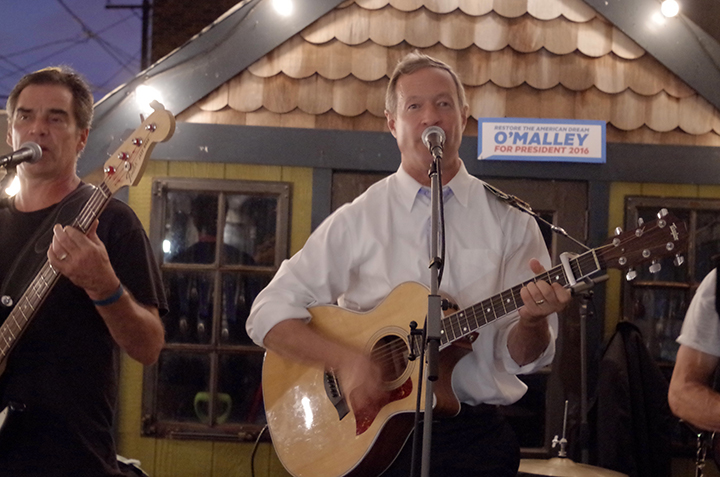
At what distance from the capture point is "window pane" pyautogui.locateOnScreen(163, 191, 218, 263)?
158 inches

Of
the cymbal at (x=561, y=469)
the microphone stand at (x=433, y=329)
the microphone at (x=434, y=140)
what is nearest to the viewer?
the microphone stand at (x=433, y=329)

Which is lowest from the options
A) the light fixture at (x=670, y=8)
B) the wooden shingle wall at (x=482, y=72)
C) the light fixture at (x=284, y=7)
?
the wooden shingle wall at (x=482, y=72)

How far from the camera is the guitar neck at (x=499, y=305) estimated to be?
6.72ft

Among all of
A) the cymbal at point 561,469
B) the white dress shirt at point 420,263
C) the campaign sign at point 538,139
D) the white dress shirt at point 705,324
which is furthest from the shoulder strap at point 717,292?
the campaign sign at point 538,139

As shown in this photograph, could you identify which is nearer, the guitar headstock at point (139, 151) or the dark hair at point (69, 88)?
the guitar headstock at point (139, 151)

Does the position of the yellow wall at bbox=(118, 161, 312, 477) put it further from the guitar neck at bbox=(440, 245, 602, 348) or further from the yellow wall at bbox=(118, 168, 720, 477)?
the guitar neck at bbox=(440, 245, 602, 348)

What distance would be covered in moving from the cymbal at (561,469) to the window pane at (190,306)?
1.83 meters

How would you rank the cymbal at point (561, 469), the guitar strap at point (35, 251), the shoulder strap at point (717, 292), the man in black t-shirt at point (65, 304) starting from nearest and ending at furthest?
the man in black t-shirt at point (65, 304), the guitar strap at point (35, 251), the shoulder strap at point (717, 292), the cymbal at point (561, 469)

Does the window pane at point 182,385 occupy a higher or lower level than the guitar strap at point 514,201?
lower

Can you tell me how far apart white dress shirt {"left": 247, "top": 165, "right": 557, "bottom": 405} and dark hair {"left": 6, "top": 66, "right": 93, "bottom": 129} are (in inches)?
33.3

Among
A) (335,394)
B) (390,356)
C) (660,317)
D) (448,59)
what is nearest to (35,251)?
(335,394)

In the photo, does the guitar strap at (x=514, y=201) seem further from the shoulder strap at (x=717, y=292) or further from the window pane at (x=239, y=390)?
the window pane at (x=239, y=390)

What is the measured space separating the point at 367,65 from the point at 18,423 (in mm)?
2652

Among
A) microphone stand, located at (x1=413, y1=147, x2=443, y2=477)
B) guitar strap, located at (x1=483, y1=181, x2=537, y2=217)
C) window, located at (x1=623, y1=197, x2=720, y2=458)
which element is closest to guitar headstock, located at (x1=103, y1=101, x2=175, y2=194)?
microphone stand, located at (x1=413, y1=147, x2=443, y2=477)
